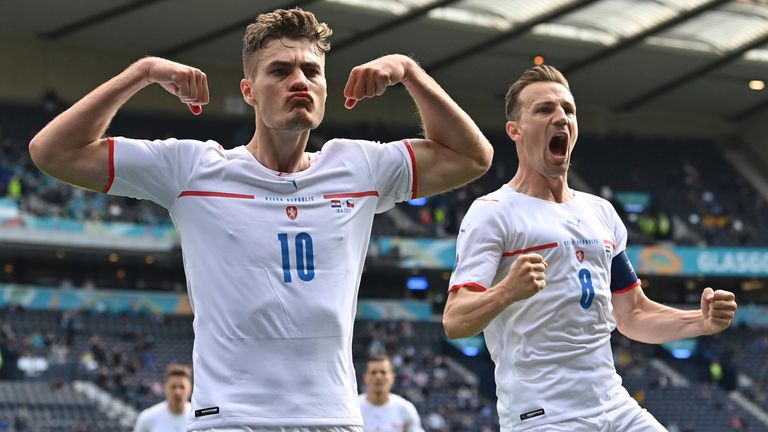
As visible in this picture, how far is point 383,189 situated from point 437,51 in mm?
36790

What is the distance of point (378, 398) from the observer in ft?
40.2

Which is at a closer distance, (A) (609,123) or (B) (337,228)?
(B) (337,228)

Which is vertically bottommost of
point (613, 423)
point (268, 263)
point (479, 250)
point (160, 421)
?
point (160, 421)

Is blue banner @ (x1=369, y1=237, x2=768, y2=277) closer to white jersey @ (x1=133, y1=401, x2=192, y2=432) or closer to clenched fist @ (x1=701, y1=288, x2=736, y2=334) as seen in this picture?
white jersey @ (x1=133, y1=401, x2=192, y2=432)

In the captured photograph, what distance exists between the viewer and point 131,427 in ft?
97.1

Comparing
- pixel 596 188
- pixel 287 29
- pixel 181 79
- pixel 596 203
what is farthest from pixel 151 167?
pixel 596 188

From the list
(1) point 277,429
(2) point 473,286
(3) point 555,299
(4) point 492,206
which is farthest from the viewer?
(4) point 492,206

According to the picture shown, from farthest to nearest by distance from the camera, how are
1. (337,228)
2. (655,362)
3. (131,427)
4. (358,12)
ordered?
(655,362), (358,12), (131,427), (337,228)

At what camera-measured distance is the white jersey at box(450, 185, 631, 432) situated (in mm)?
5469

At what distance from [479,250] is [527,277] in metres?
1.02

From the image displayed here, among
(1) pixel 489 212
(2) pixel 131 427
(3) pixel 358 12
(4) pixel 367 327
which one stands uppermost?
(1) pixel 489 212

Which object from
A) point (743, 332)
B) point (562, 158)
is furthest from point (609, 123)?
point (562, 158)

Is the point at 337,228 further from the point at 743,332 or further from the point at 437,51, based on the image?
the point at 743,332

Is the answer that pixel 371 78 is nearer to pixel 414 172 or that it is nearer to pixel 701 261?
pixel 414 172
